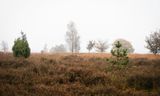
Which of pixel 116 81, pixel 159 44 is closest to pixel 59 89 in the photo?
pixel 116 81

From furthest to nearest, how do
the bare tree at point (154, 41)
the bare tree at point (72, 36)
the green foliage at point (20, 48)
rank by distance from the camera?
the bare tree at point (72, 36) < the bare tree at point (154, 41) < the green foliage at point (20, 48)

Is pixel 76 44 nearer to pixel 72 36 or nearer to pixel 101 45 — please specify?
pixel 72 36

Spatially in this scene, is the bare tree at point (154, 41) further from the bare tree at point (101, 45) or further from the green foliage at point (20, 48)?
the bare tree at point (101, 45)

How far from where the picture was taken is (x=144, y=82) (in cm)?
1072

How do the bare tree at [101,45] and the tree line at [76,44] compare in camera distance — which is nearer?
the tree line at [76,44]

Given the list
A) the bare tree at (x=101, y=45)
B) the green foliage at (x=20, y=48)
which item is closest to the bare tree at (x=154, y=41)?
the green foliage at (x=20, y=48)

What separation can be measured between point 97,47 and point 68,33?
32.4 ft

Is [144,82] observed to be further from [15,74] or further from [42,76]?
[15,74]

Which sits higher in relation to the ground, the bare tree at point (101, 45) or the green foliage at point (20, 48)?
the bare tree at point (101, 45)

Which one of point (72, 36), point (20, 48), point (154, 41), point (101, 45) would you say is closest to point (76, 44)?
point (72, 36)

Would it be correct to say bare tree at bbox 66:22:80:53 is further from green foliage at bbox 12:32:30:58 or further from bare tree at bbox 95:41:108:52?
green foliage at bbox 12:32:30:58

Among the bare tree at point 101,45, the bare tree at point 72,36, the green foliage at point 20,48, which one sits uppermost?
the bare tree at point 72,36

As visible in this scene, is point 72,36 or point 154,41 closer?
point 154,41

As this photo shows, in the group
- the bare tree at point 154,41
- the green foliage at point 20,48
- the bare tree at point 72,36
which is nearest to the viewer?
the green foliage at point 20,48
